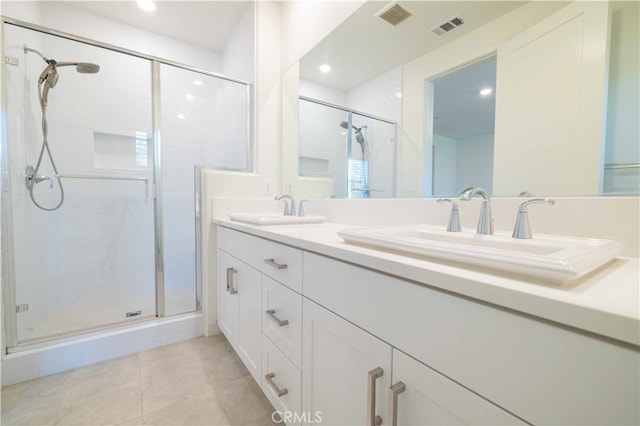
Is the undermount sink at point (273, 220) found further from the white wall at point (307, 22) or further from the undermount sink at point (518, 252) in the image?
the white wall at point (307, 22)

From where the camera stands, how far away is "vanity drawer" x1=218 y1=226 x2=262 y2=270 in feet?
3.76

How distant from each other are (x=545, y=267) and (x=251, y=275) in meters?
1.06

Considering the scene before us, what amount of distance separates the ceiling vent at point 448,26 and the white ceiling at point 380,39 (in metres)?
0.01

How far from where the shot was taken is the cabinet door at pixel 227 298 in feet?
4.68

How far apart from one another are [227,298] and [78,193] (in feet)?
5.23

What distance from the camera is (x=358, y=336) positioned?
2.02 feet

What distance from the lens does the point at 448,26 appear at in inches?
40.7

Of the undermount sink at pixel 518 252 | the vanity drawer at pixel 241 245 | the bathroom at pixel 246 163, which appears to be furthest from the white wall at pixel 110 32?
the undermount sink at pixel 518 252

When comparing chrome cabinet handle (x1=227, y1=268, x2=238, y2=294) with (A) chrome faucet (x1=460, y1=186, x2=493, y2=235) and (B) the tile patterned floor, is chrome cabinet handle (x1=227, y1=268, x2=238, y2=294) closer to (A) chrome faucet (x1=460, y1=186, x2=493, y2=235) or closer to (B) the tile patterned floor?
A: (B) the tile patterned floor

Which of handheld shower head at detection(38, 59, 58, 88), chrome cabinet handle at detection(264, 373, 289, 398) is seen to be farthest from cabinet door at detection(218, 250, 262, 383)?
handheld shower head at detection(38, 59, 58, 88)

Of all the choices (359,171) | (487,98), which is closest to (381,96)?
(359,171)

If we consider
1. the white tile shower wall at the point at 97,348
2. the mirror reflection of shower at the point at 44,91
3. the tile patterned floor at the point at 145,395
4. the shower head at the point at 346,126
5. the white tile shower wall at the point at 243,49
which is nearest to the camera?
the tile patterned floor at the point at 145,395

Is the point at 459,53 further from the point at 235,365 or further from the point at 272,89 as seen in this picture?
the point at 235,365

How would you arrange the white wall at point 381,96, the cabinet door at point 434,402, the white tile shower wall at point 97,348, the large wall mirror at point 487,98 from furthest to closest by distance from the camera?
the white tile shower wall at point 97,348
the white wall at point 381,96
the large wall mirror at point 487,98
the cabinet door at point 434,402
